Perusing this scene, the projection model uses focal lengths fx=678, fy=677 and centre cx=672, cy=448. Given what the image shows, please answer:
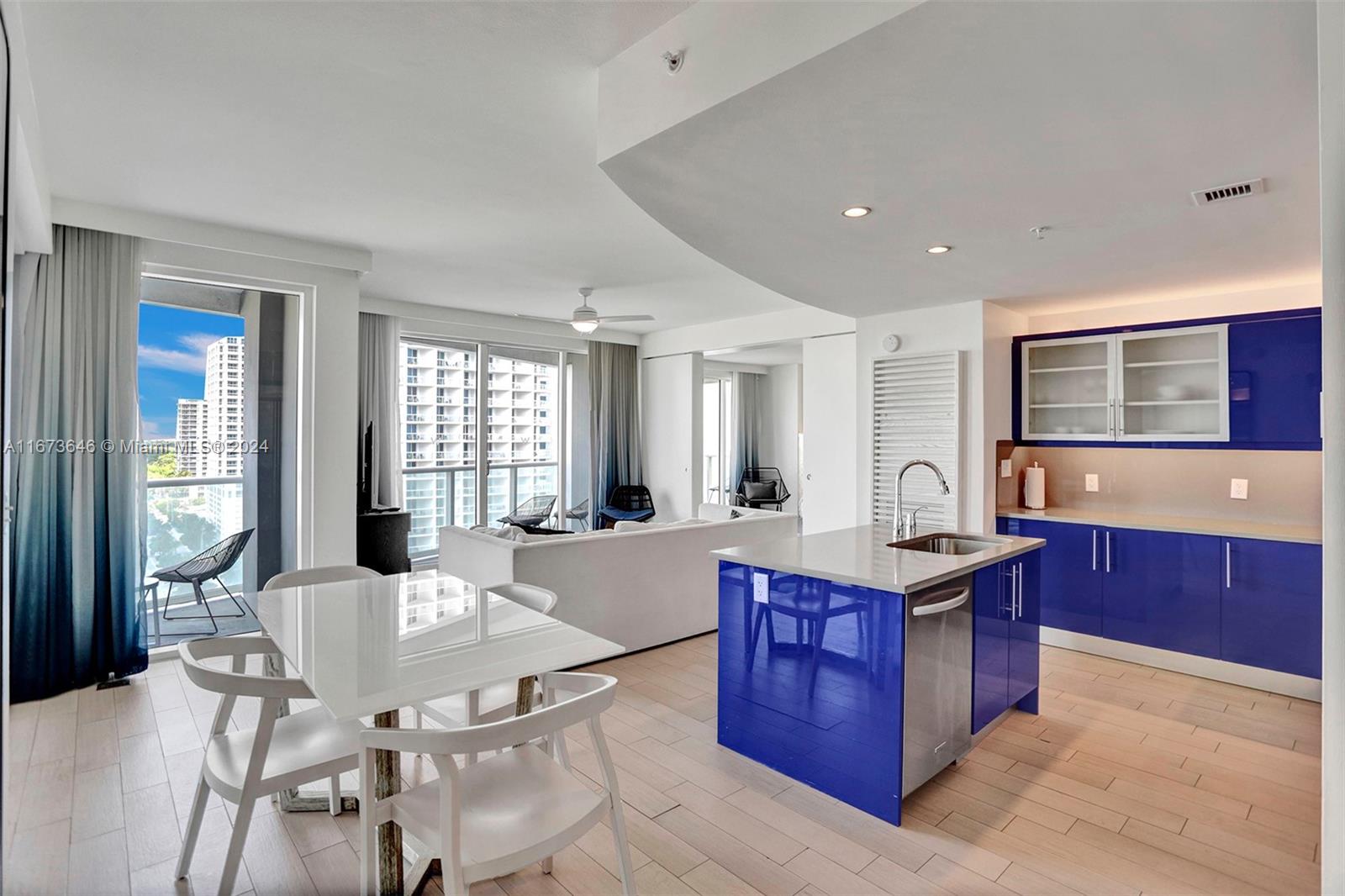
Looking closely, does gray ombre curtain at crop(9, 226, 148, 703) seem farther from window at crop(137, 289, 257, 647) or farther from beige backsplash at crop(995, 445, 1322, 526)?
beige backsplash at crop(995, 445, 1322, 526)

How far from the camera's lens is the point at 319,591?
8.59ft

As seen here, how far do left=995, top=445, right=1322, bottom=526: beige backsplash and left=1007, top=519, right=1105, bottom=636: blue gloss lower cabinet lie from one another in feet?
1.44

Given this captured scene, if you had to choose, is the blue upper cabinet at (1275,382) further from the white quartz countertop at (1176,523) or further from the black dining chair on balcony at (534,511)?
the black dining chair on balcony at (534,511)

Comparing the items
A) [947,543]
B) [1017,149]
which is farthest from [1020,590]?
[1017,149]

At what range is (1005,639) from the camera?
3139 mm

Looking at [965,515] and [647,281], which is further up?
[647,281]

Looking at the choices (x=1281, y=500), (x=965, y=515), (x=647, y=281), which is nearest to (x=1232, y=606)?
(x=1281, y=500)

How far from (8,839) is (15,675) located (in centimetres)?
173

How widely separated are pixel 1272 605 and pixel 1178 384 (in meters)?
1.38

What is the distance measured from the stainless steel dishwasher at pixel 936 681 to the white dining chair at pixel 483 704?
52.1 inches

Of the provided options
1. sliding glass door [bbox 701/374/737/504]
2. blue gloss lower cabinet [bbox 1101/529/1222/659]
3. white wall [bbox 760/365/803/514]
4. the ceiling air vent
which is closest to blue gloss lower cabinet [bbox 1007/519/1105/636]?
blue gloss lower cabinet [bbox 1101/529/1222/659]

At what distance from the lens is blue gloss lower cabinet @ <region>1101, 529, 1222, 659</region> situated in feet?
12.8

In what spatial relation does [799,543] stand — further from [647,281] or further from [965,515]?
[647,281]

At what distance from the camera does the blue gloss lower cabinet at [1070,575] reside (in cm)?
433
